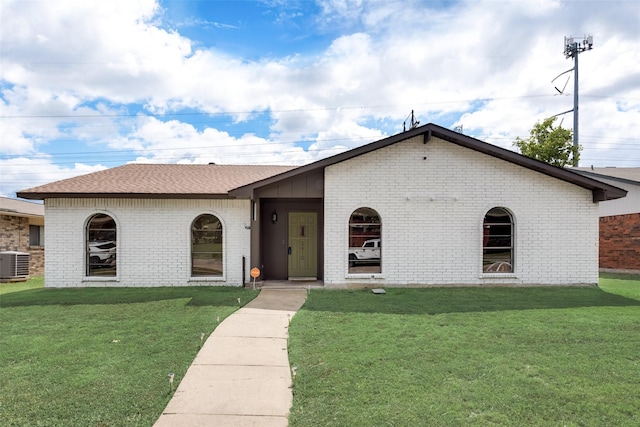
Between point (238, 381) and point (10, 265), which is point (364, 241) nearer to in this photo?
point (238, 381)

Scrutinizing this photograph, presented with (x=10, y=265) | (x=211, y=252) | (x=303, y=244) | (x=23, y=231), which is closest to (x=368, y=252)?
→ (x=303, y=244)

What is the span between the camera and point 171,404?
4121 mm

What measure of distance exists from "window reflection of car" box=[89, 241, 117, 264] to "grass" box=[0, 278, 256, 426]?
62.2 inches

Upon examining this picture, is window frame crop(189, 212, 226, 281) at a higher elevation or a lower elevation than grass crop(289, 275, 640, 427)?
higher

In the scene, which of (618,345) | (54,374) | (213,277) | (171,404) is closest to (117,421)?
(171,404)

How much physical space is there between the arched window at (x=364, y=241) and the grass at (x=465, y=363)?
2258 millimetres

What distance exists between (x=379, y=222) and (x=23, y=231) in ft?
52.9

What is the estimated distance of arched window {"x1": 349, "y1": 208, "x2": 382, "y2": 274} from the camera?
11.0 metres

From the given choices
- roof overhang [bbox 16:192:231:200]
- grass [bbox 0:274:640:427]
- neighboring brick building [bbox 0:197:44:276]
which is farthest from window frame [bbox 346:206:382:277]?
neighboring brick building [bbox 0:197:44:276]

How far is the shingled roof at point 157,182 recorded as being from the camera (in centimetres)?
1089

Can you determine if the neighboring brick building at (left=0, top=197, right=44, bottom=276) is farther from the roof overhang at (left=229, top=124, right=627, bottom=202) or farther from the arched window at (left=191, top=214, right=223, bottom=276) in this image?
the roof overhang at (left=229, top=124, right=627, bottom=202)

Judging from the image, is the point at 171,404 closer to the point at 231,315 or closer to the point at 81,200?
the point at 231,315

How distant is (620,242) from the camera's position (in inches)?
624

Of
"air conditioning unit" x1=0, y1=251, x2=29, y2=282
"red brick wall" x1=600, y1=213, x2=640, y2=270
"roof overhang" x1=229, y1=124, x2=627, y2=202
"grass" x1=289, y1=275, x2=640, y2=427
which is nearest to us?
"grass" x1=289, y1=275, x2=640, y2=427
